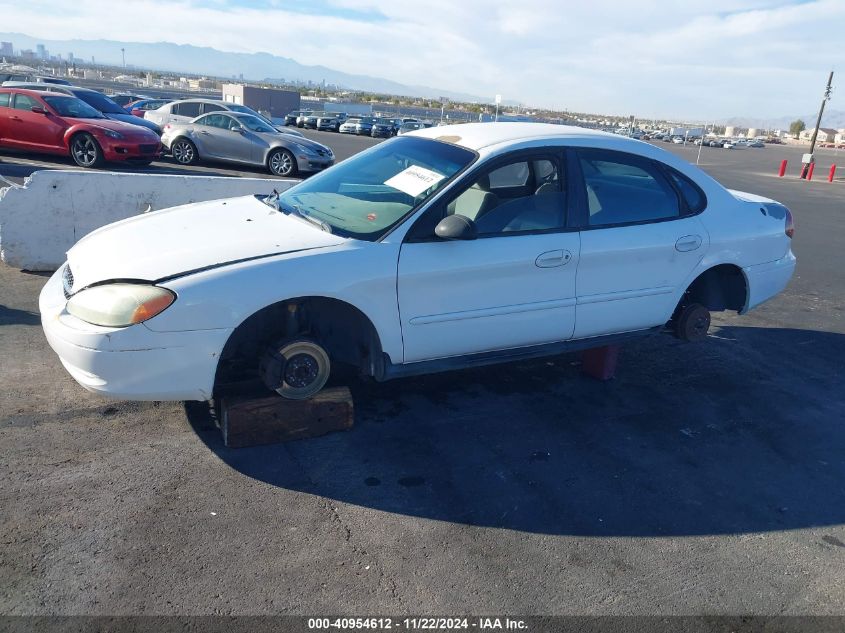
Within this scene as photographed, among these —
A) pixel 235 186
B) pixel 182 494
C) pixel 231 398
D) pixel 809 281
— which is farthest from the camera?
pixel 809 281

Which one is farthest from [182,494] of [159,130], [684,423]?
[159,130]

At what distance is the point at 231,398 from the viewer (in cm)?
379

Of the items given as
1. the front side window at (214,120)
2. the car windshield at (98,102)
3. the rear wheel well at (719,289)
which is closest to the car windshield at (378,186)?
the rear wheel well at (719,289)

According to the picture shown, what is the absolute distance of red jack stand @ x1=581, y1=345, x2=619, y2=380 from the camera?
4977mm

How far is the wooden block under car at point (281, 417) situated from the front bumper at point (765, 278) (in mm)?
3258

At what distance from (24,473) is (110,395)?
0.54 meters

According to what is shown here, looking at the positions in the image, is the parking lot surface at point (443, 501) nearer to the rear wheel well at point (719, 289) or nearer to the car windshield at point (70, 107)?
the rear wheel well at point (719, 289)

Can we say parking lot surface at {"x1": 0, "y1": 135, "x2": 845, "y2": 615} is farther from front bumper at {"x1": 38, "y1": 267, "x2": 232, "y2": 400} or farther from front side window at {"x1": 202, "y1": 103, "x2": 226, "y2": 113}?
front side window at {"x1": 202, "y1": 103, "x2": 226, "y2": 113}

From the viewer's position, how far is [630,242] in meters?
4.48

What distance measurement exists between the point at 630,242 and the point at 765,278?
154cm

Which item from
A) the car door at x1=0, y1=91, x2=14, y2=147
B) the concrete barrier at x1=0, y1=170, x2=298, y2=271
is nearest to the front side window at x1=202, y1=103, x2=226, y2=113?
the car door at x1=0, y1=91, x2=14, y2=147

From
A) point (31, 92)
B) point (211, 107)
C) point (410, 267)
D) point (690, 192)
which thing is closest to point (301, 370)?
point (410, 267)

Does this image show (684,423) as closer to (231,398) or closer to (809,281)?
(231,398)

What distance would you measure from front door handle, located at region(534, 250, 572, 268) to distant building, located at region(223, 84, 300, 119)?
46.3m
